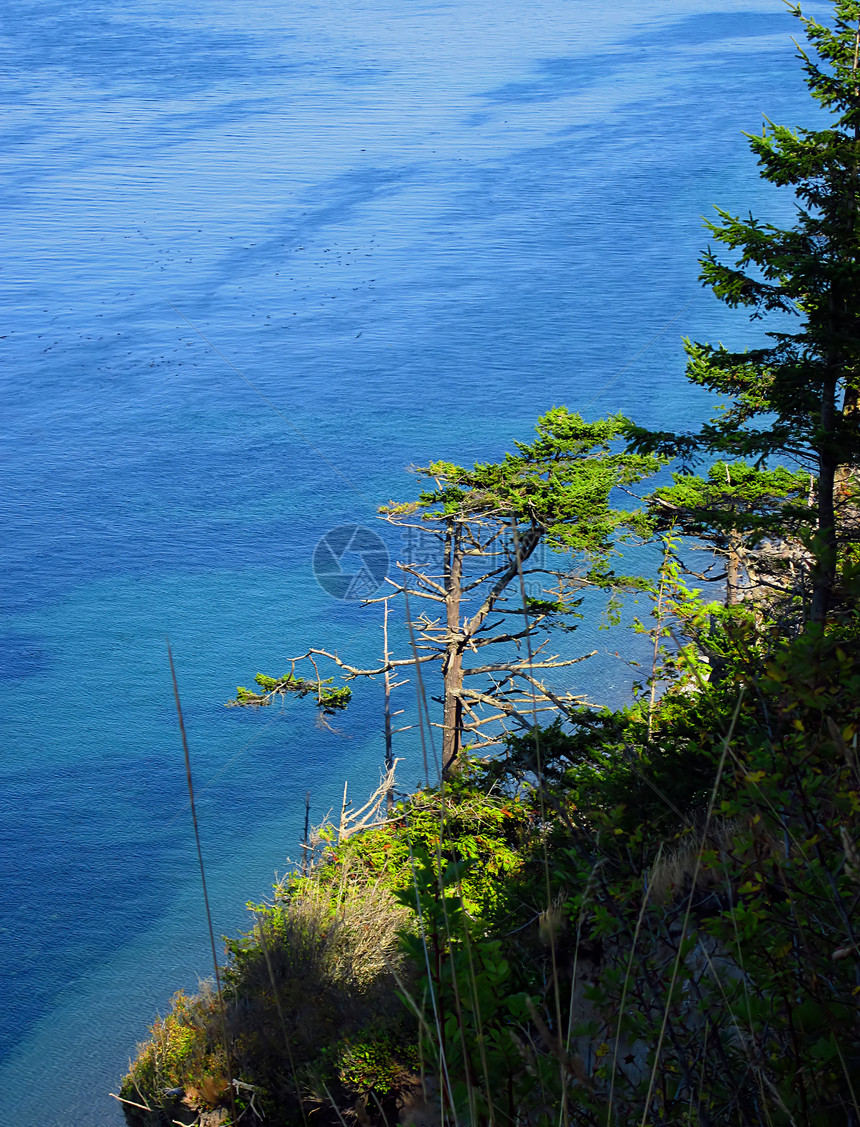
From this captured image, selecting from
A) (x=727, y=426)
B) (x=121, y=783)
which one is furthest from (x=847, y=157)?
(x=121, y=783)

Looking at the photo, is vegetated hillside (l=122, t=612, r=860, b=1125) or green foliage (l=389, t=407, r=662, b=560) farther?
green foliage (l=389, t=407, r=662, b=560)

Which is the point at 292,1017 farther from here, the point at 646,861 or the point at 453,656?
the point at 453,656

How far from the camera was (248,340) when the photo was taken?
52406mm

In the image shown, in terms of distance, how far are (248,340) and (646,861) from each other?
51692 mm

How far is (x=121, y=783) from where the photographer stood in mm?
30266

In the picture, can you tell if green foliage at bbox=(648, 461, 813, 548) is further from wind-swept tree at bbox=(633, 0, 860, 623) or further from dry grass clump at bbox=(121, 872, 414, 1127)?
dry grass clump at bbox=(121, 872, 414, 1127)

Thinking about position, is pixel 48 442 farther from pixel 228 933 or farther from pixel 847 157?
pixel 847 157

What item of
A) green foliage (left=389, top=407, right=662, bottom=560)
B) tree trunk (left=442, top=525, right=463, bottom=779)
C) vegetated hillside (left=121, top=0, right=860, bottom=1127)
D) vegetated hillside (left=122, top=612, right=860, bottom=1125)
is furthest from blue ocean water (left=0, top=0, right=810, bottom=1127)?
green foliage (left=389, top=407, right=662, bottom=560)

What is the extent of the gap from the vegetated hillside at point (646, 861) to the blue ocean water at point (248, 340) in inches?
556

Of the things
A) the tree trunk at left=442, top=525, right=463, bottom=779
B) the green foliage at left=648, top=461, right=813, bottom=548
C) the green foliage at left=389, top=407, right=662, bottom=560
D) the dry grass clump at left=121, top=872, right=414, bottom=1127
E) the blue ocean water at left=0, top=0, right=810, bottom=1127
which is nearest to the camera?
the dry grass clump at left=121, top=872, right=414, bottom=1127

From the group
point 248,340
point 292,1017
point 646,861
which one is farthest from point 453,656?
point 248,340

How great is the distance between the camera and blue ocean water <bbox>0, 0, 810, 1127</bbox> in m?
27.5

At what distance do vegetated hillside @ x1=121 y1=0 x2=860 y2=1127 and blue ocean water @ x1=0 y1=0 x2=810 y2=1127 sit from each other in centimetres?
1413

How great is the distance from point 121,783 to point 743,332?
3663 cm
